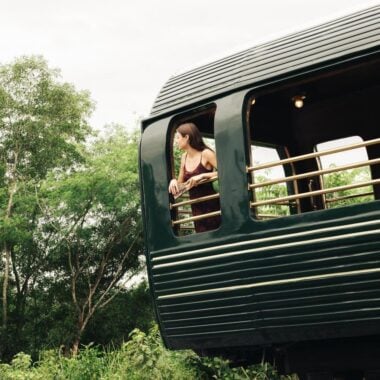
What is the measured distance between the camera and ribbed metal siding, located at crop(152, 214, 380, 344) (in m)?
3.99

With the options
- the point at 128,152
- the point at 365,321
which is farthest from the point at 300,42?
the point at 128,152

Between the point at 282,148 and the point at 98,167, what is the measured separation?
13649 millimetres

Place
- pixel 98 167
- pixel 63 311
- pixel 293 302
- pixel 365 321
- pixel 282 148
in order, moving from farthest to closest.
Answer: pixel 63 311 → pixel 98 167 → pixel 282 148 → pixel 293 302 → pixel 365 321

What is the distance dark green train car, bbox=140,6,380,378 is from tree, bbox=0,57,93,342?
18186 mm

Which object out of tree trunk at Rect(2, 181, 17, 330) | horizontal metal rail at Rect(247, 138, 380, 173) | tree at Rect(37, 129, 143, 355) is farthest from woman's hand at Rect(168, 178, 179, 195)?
tree trunk at Rect(2, 181, 17, 330)

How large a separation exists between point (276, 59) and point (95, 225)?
720 inches

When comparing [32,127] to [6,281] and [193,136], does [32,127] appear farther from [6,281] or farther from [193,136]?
[193,136]

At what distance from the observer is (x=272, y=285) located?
4316 mm

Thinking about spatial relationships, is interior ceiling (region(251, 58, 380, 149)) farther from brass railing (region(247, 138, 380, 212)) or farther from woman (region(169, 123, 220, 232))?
brass railing (region(247, 138, 380, 212))

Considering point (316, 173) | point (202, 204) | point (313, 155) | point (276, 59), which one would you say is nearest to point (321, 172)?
point (316, 173)

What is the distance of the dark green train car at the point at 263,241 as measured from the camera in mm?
4066

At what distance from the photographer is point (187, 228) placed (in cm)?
518

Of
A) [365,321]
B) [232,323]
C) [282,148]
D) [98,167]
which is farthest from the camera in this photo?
[98,167]

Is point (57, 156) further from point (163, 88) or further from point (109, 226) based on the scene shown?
point (163, 88)
